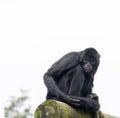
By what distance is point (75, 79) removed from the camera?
12.9 m

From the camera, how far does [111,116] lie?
1353 cm

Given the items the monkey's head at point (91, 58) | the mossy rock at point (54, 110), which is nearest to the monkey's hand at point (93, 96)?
the monkey's head at point (91, 58)

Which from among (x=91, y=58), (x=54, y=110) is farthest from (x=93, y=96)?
(x=54, y=110)

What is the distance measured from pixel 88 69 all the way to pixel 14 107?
1902 centimetres

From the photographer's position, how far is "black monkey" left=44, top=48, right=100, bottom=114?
12.7 m

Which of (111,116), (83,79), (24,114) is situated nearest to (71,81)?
(83,79)

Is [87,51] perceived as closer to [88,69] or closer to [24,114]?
[88,69]

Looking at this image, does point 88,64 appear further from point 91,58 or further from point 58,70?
point 58,70

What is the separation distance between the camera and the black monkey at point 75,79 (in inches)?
499

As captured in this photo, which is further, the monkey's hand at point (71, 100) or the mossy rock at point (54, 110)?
the monkey's hand at point (71, 100)

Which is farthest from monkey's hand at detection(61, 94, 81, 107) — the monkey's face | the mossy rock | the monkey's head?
the monkey's head

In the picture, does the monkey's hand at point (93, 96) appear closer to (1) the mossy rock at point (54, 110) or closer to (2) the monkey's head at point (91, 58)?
(2) the monkey's head at point (91, 58)

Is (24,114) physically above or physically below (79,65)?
below

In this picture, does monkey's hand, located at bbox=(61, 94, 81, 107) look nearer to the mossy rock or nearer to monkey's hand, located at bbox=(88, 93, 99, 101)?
the mossy rock
